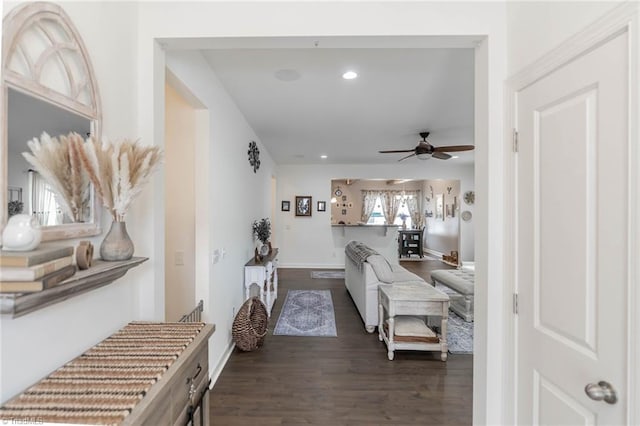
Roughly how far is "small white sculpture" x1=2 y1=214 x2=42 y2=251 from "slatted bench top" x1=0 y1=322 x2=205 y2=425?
0.43m

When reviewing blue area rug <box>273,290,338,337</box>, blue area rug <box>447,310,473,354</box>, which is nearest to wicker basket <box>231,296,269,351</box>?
blue area rug <box>273,290,338,337</box>

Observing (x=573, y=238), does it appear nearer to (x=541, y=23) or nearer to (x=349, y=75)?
(x=541, y=23)

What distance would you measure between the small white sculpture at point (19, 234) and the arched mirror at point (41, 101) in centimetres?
6

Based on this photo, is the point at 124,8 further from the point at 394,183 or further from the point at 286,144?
the point at 394,183

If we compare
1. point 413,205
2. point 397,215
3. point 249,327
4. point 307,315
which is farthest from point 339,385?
point 413,205

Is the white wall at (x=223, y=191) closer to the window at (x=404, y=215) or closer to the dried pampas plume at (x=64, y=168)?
the dried pampas plume at (x=64, y=168)

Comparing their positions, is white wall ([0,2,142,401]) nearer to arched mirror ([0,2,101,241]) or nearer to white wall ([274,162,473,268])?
arched mirror ([0,2,101,241])

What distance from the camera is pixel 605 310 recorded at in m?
0.97

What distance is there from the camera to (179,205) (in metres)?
2.72

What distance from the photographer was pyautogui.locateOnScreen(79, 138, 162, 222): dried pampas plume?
100 cm

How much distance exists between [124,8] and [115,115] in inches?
22.3

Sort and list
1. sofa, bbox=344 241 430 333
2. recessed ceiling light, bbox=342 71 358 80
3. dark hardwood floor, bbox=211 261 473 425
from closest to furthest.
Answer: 1. dark hardwood floor, bbox=211 261 473 425
2. recessed ceiling light, bbox=342 71 358 80
3. sofa, bbox=344 241 430 333

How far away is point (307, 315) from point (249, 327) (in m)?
1.30

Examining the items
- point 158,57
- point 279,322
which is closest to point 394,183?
point 279,322
